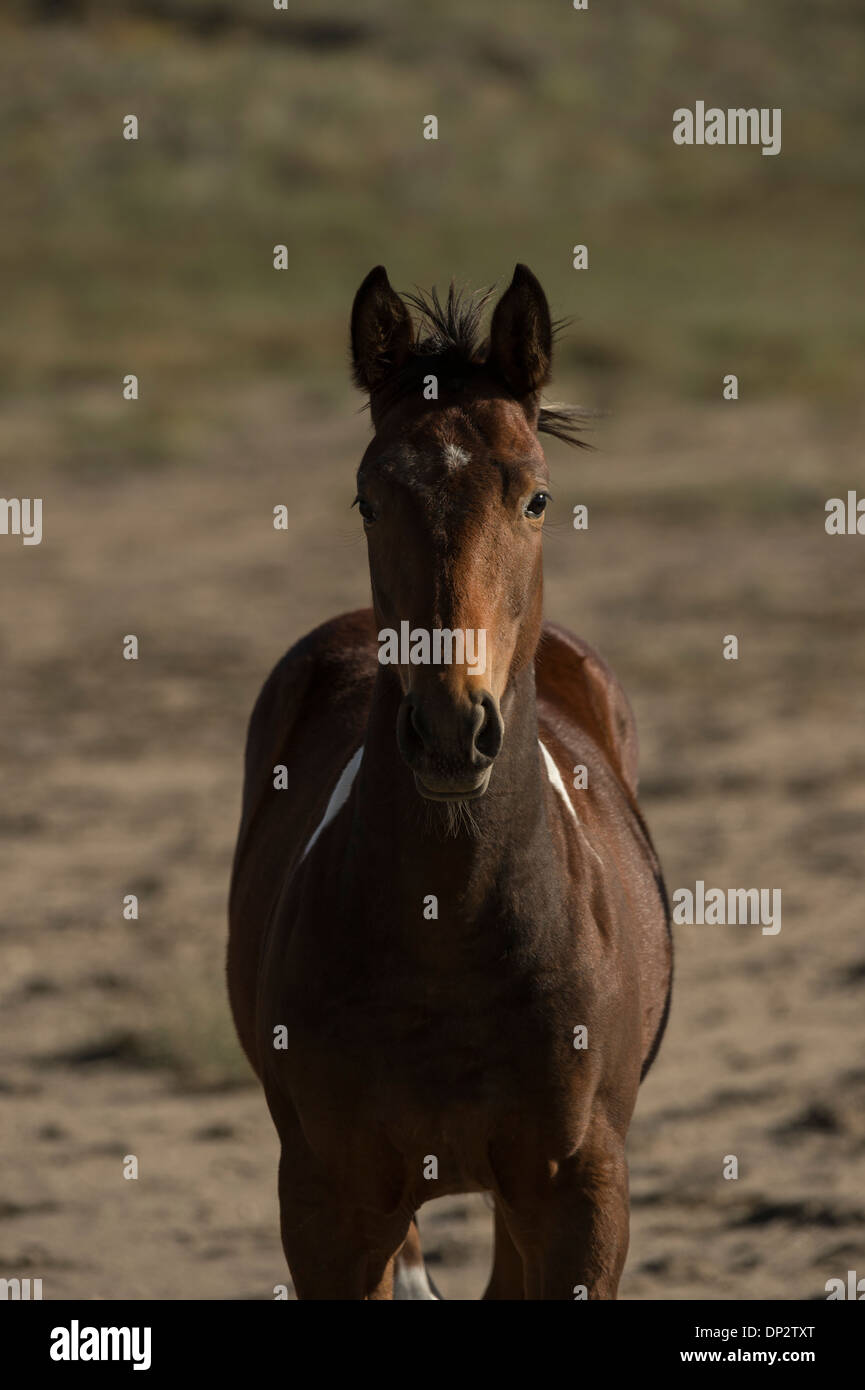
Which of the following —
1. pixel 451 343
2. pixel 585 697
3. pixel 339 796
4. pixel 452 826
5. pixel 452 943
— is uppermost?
pixel 451 343

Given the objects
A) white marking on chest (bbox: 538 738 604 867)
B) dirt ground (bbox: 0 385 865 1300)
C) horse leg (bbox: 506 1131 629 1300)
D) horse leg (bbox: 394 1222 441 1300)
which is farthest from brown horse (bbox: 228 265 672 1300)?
horse leg (bbox: 394 1222 441 1300)

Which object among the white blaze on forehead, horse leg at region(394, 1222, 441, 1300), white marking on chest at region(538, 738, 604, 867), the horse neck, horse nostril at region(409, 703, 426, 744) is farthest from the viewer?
horse leg at region(394, 1222, 441, 1300)

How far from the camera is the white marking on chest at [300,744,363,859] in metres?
3.90

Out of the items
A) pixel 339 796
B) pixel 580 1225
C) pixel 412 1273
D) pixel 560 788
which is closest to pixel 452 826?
pixel 339 796

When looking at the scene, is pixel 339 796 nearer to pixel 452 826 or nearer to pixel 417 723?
pixel 452 826

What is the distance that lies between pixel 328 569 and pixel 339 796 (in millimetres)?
12301

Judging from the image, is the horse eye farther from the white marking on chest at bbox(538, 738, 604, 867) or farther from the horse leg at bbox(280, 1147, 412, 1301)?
the horse leg at bbox(280, 1147, 412, 1301)

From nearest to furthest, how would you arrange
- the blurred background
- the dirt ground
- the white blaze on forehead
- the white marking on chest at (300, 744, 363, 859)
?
the white blaze on forehead, the white marking on chest at (300, 744, 363, 859), the dirt ground, the blurred background

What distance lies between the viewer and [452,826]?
11.4 feet

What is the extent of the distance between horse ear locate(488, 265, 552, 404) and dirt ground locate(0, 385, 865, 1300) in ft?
1.94

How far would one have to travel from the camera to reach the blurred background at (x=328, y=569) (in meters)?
6.14

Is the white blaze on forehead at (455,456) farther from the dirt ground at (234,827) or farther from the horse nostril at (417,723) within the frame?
the dirt ground at (234,827)

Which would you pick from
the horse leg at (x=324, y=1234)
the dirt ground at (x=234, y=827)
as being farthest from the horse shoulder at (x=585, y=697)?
the horse leg at (x=324, y=1234)
